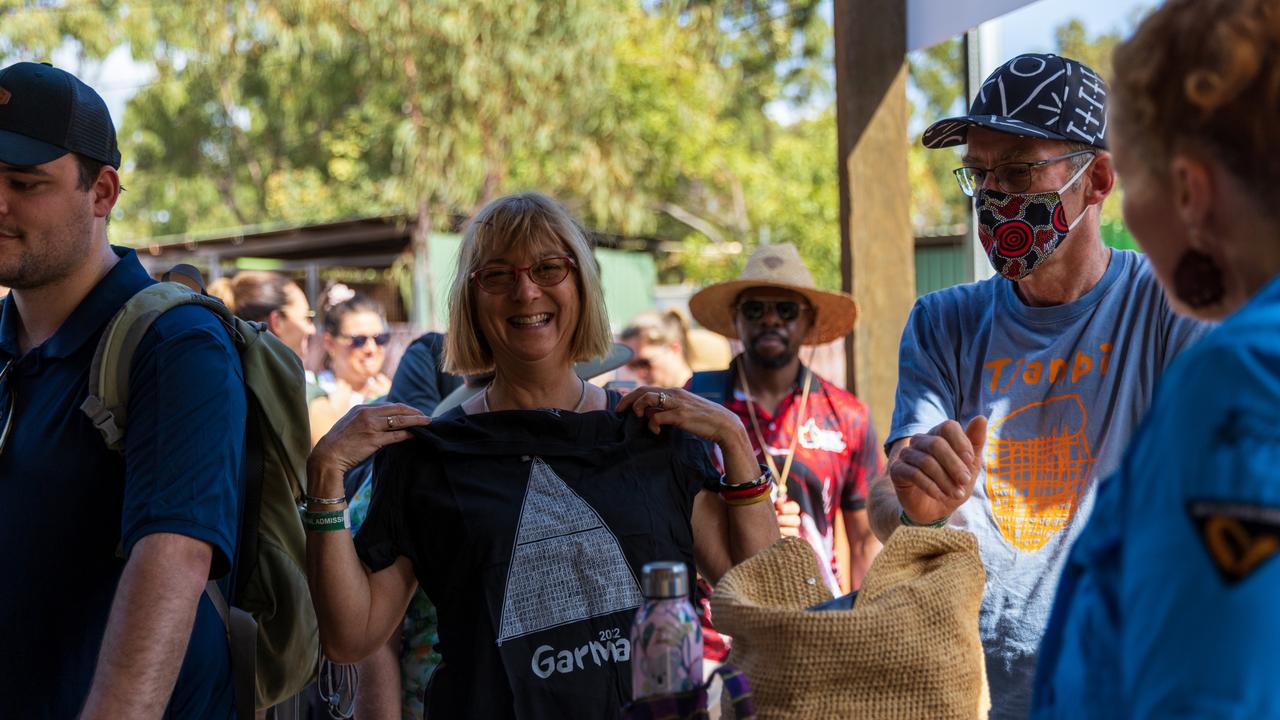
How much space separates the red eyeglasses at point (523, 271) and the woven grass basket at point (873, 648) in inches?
45.6

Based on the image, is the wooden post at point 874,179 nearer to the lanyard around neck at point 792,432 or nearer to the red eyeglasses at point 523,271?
the lanyard around neck at point 792,432

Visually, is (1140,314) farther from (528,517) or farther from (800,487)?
(800,487)

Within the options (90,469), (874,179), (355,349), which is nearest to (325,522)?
(90,469)

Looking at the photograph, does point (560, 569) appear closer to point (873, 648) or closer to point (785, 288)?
point (873, 648)

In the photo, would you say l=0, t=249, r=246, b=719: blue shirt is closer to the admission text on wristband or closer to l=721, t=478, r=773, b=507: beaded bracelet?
the admission text on wristband

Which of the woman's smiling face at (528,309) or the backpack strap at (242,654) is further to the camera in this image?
the woman's smiling face at (528,309)

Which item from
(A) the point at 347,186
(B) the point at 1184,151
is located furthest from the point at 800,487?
(A) the point at 347,186

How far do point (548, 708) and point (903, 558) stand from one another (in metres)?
0.89

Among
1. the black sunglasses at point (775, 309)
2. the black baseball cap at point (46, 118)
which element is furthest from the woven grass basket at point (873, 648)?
the black sunglasses at point (775, 309)

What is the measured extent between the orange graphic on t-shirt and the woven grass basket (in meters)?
0.95

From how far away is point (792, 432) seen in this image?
477 centimetres

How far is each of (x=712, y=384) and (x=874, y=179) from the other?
42.9 inches

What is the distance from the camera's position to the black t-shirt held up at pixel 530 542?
2.32 m

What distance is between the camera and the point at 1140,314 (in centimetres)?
253
